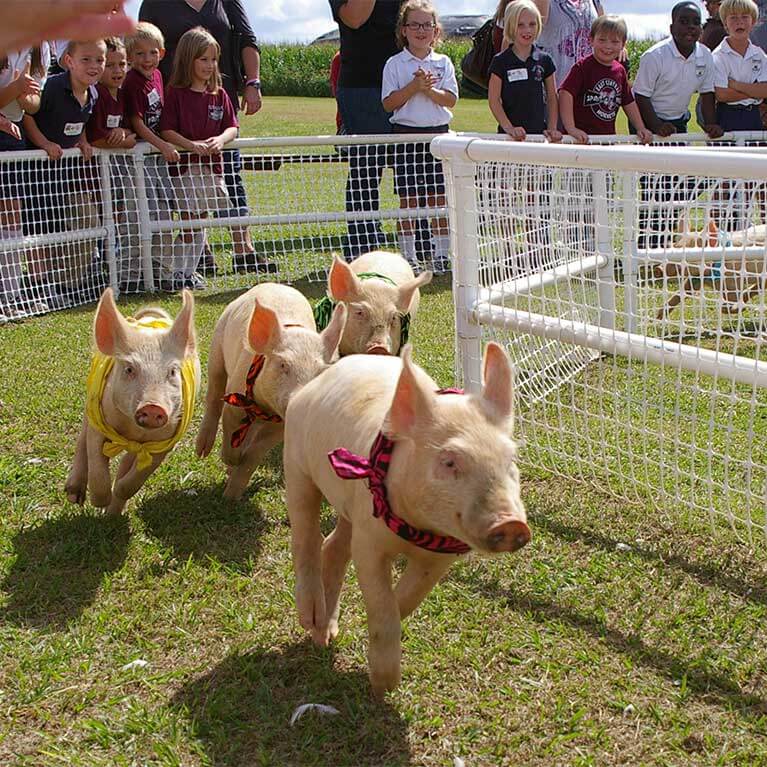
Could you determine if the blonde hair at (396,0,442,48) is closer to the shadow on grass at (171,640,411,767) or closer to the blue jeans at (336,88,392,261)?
the blue jeans at (336,88,392,261)

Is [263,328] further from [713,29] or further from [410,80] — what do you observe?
[713,29]

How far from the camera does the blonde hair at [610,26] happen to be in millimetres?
10055

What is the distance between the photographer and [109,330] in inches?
179

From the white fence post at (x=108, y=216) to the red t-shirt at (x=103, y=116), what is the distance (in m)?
0.21

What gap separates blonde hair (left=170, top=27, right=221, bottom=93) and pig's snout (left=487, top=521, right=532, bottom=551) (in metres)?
7.95

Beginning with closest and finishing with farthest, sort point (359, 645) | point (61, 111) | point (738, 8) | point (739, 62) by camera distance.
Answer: point (359, 645)
point (61, 111)
point (738, 8)
point (739, 62)

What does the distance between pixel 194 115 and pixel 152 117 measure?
39cm

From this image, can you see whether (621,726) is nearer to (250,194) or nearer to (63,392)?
(63,392)

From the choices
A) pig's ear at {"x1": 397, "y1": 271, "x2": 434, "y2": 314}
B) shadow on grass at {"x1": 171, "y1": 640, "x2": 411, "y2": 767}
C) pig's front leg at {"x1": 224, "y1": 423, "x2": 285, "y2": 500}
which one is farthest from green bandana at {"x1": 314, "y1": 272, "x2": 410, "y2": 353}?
shadow on grass at {"x1": 171, "y1": 640, "x2": 411, "y2": 767}

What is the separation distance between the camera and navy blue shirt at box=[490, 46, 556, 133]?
10.1 meters

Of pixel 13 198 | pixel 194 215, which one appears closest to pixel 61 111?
pixel 13 198

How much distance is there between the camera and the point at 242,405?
4.74 meters

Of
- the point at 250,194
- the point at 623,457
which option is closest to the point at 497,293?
the point at 623,457

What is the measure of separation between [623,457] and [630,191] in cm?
141
